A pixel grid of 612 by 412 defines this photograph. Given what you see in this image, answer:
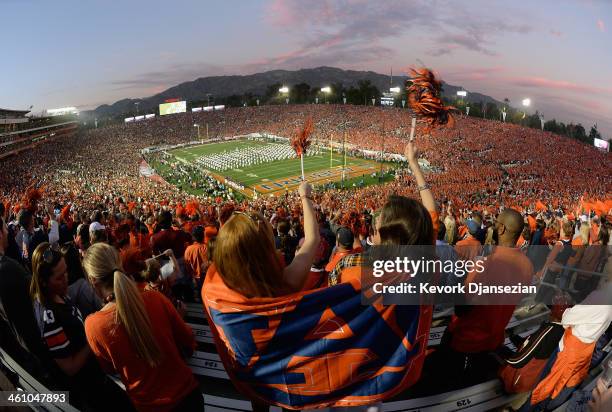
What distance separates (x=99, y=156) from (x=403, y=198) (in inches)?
2504

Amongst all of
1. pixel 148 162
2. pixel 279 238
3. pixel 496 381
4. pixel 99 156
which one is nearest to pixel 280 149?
pixel 148 162

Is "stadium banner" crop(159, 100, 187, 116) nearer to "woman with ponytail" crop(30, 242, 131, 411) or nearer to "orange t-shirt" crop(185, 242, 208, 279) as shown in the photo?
"orange t-shirt" crop(185, 242, 208, 279)

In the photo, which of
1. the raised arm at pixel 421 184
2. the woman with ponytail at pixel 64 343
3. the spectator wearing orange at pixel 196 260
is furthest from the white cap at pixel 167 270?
the raised arm at pixel 421 184

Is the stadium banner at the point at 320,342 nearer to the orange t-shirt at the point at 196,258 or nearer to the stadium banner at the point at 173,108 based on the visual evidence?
the orange t-shirt at the point at 196,258

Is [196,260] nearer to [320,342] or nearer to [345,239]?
[345,239]

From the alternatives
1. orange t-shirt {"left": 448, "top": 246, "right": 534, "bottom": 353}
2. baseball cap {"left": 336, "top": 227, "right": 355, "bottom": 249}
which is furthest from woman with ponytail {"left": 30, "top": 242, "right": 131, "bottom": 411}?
orange t-shirt {"left": 448, "top": 246, "right": 534, "bottom": 353}

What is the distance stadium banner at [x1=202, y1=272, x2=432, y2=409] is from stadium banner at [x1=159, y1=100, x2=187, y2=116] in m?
110

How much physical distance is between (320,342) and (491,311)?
144 centimetres

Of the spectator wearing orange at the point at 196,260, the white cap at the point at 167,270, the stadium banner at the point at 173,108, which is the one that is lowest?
the spectator wearing orange at the point at 196,260

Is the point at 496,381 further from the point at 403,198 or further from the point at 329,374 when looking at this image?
the point at 403,198

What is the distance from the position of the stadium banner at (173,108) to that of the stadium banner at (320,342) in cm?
11010

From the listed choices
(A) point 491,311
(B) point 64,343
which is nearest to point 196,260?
(B) point 64,343

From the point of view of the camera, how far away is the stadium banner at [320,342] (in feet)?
6.46

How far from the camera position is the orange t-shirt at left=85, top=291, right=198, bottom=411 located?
6.81 feet
